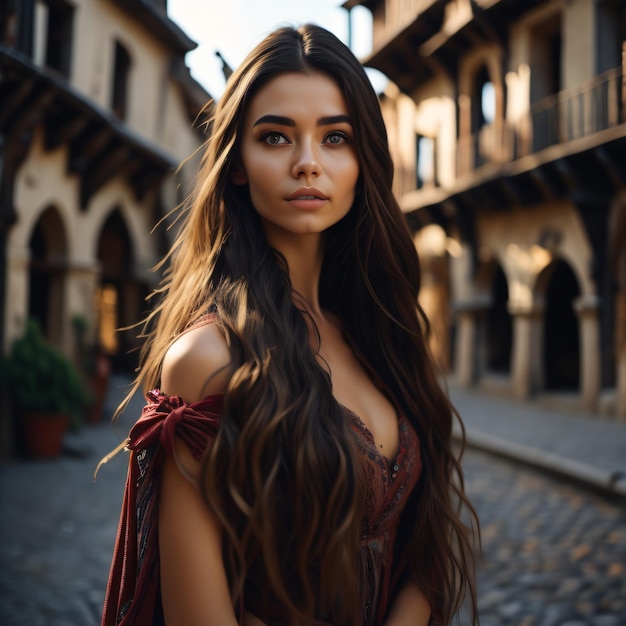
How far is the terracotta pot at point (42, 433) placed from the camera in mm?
7344

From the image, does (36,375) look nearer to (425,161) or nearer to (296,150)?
(296,150)

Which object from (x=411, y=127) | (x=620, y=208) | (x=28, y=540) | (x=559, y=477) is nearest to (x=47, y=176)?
(x=28, y=540)

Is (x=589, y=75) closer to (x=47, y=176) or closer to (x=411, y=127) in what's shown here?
(x=411, y=127)

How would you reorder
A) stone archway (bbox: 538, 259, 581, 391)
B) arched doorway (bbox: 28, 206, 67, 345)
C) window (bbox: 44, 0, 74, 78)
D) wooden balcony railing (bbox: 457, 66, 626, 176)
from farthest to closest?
1. stone archway (bbox: 538, 259, 581, 391)
2. arched doorway (bbox: 28, 206, 67, 345)
3. wooden balcony railing (bbox: 457, 66, 626, 176)
4. window (bbox: 44, 0, 74, 78)

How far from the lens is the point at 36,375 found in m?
7.40

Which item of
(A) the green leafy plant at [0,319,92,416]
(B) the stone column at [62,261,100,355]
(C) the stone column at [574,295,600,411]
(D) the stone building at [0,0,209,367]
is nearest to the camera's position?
(D) the stone building at [0,0,209,367]

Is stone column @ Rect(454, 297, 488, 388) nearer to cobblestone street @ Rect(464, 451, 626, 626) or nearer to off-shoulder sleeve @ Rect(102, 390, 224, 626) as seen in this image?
cobblestone street @ Rect(464, 451, 626, 626)

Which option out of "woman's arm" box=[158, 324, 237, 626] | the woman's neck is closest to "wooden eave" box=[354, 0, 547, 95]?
the woman's neck

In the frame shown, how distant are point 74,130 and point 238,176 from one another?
25.2 feet

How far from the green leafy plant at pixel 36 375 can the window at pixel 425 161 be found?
9037 mm

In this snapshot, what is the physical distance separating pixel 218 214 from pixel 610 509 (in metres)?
4.98

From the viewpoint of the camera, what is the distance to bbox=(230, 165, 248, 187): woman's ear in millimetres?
1336

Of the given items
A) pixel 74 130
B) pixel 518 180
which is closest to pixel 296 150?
pixel 74 130

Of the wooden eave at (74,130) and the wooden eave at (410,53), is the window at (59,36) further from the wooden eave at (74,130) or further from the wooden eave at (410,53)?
the wooden eave at (410,53)
